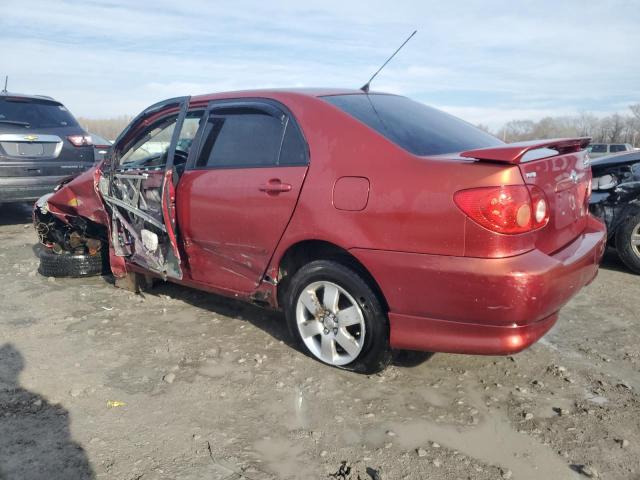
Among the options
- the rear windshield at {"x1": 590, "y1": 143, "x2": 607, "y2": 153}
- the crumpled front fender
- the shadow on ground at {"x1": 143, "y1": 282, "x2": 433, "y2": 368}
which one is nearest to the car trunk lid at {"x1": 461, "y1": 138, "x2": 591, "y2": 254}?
the shadow on ground at {"x1": 143, "y1": 282, "x2": 433, "y2": 368}

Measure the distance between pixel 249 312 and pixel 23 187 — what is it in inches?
174

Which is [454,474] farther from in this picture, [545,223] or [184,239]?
[184,239]

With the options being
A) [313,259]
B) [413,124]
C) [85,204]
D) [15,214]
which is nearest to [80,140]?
[15,214]

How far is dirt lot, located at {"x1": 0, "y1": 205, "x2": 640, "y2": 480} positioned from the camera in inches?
94.0

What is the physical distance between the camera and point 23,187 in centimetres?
700

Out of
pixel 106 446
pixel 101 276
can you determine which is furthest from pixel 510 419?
pixel 101 276

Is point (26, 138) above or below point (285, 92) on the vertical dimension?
below

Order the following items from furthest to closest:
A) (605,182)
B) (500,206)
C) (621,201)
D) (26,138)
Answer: (26,138) → (605,182) → (621,201) → (500,206)

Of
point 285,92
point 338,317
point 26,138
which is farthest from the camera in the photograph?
point 26,138

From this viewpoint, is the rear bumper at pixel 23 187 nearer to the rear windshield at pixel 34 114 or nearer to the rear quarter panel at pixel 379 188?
the rear windshield at pixel 34 114

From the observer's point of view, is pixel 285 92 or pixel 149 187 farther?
pixel 149 187

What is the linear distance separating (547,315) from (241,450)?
1612 mm

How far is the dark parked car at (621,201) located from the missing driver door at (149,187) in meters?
4.10

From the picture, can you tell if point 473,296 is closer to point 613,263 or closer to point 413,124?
point 413,124
